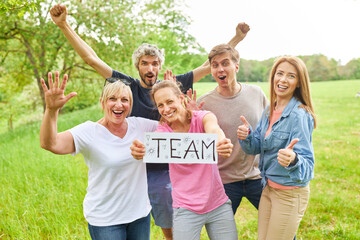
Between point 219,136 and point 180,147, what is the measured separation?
1.10 feet

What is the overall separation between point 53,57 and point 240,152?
9000 mm

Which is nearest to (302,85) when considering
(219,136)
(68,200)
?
(219,136)

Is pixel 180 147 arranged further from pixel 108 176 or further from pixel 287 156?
pixel 287 156

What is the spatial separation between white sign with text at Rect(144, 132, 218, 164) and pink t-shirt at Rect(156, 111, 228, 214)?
13 cm

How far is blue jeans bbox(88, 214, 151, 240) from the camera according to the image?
219 cm

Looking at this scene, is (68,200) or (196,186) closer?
(196,186)

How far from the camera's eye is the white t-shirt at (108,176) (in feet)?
7.18

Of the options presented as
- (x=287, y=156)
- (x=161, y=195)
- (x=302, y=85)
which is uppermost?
(x=302, y=85)

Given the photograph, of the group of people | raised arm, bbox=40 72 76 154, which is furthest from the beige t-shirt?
raised arm, bbox=40 72 76 154

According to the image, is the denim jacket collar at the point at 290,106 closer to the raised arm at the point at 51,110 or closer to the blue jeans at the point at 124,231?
the blue jeans at the point at 124,231

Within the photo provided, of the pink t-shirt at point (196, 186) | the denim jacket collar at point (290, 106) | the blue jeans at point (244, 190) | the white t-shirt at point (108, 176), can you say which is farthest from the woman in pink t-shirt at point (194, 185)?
the blue jeans at point (244, 190)

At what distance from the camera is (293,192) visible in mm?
2207

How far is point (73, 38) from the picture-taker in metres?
2.98

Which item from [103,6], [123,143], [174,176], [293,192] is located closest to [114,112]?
[123,143]
